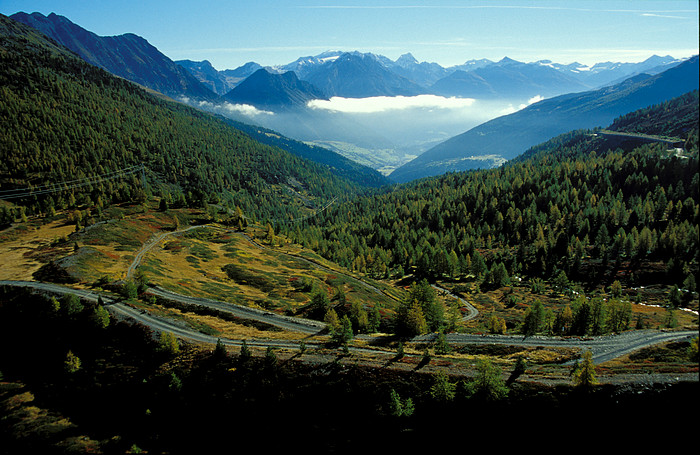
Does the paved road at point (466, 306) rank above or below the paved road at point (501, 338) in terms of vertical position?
below

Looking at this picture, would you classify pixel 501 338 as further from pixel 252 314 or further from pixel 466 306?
pixel 466 306

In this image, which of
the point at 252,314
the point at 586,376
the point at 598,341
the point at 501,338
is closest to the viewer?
the point at 586,376

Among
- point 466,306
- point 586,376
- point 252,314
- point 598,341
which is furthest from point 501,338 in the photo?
point 466,306

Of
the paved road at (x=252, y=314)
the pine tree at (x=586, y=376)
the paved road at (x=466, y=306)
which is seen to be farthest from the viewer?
the paved road at (x=466, y=306)

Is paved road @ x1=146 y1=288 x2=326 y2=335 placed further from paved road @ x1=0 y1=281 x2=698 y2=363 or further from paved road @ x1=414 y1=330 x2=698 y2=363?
paved road @ x1=414 y1=330 x2=698 y2=363

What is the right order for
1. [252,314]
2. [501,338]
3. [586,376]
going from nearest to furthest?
[586,376] < [501,338] < [252,314]

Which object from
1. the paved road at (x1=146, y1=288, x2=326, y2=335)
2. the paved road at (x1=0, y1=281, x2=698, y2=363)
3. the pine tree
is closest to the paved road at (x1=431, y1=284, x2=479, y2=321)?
the paved road at (x1=0, y1=281, x2=698, y2=363)

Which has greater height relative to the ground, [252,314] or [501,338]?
[252,314]

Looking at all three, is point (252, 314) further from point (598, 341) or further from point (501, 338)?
point (598, 341)

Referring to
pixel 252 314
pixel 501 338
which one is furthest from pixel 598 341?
pixel 252 314

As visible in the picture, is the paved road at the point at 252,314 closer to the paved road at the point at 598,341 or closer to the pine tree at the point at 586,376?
the paved road at the point at 598,341

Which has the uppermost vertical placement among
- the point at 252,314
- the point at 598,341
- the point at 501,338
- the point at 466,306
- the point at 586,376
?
the point at 586,376

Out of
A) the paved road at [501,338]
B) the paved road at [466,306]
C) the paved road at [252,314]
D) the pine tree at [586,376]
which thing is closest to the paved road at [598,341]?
the paved road at [501,338]

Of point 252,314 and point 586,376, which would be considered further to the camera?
point 252,314
